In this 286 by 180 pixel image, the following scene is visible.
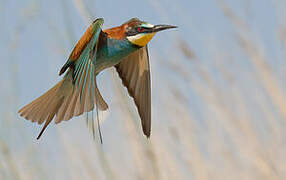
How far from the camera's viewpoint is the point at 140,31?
31.7 inches

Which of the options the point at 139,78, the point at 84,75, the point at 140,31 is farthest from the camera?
the point at 139,78

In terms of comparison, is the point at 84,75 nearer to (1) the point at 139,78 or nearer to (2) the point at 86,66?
(2) the point at 86,66

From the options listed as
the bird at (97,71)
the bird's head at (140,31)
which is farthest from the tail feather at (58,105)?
the bird's head at (140,31)

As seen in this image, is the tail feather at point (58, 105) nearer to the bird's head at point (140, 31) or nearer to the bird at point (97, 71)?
the bird at point (97, 71)

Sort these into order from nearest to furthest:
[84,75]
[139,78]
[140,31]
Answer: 1. [84,75]
2. [140,31]
3. [139,78]

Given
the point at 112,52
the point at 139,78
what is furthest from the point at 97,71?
the point at 139,78

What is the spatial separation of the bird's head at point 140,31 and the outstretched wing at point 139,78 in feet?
0.34

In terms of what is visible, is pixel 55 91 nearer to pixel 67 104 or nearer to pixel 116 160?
pixel 67 104

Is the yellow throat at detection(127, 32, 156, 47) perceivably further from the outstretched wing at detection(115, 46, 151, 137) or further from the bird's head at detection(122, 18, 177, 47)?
the outstretched wing at detection(115, 46, 151, 137)

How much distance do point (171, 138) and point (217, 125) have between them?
194 millimetres

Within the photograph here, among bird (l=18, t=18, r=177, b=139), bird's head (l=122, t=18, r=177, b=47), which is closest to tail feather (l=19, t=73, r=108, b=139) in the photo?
bird (l=18, t=18, r=177, b=139)

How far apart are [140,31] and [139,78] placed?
5.4 inches

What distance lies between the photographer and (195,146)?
5.35 feet

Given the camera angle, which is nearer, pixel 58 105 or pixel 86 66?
pixel 86 66
